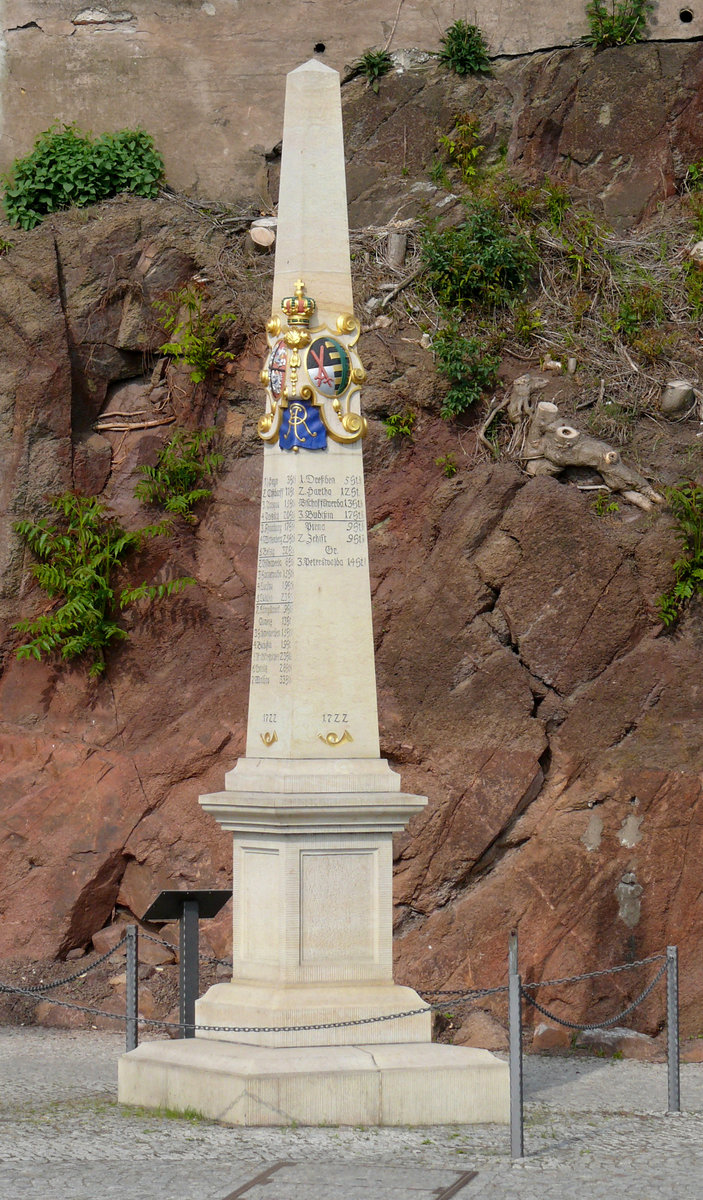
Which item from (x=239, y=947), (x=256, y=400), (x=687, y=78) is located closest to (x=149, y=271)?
(x=256, y=400)

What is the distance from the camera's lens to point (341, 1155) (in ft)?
23.2

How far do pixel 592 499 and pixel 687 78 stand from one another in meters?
5.37

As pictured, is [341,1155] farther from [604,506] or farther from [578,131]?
[578,131]

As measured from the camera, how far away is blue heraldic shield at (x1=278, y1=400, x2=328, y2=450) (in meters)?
8.77

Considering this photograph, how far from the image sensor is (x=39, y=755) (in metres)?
12.7

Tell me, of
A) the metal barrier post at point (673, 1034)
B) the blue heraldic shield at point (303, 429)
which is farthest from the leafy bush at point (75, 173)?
the metal barrier post at point (673, 1034)

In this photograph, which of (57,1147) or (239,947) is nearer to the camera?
(57,1147)

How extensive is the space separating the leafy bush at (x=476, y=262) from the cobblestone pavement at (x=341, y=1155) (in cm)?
750

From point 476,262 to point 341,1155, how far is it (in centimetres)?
895

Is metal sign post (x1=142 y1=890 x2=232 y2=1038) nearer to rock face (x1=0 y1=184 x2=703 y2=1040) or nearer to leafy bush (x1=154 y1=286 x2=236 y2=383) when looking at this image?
rock face (x1=0 y1=184 x2=703 y2=1040)

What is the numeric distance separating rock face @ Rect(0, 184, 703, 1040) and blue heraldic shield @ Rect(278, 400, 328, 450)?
11.8 feet

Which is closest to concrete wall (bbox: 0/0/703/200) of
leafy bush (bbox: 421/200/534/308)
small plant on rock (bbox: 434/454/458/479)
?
leafy bush (bbox: 421/200/534/308)

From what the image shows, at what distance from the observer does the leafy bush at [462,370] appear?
13.1 metres

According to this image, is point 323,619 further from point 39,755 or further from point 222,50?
point 222,50
